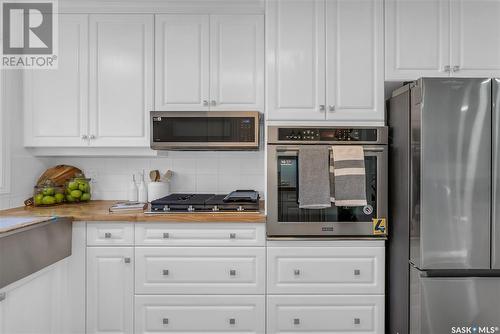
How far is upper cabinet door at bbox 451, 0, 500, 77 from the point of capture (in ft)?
7.06

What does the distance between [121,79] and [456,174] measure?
219cm

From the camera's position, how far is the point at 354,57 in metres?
2.14

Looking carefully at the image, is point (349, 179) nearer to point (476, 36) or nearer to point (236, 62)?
point (236, 62)

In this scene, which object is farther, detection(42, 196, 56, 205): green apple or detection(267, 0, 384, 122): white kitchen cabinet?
detection(42, 196, 56, 205): green apple

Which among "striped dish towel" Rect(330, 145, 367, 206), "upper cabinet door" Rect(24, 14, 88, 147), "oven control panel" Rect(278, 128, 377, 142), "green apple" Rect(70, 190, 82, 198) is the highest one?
"upper cabinet door" Rect(24, 14, 88, 147)

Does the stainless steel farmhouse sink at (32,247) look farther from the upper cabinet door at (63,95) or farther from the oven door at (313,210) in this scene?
the oven door at (313,210)

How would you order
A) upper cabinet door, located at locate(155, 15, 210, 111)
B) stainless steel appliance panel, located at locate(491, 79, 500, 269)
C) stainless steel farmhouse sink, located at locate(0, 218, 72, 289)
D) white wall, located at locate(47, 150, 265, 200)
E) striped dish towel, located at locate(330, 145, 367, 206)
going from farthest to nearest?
white wall, located at locate(47, 150, 265, 200)
upper cabinet door, located at locate(155, 15, 210, 111)
striped dish towel, located at locate(330, 145, 367, 206)
stainless steel appliance panel, located at locate(491, 79, 500, 269)
stainless steel farmhouse sink, located at locate(0, 218, 72, 289)

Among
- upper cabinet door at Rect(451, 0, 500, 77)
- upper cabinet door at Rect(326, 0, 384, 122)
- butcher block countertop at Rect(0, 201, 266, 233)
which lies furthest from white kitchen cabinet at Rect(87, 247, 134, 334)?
upper cabinet door at Rect(451, 0, 500, 77)

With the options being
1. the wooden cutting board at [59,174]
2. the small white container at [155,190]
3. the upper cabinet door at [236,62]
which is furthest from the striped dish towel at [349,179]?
the wooden cutting board at [59,174]

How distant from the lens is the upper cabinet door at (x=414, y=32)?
215 cm

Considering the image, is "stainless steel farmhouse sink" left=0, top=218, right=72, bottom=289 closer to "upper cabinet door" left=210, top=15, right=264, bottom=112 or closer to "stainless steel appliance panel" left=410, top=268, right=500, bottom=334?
"upper cabinet door" left=210, top=15, right=264, bottom=112

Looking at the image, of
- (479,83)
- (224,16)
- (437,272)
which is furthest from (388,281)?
(224,16)

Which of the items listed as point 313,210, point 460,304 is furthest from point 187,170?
point 460,304

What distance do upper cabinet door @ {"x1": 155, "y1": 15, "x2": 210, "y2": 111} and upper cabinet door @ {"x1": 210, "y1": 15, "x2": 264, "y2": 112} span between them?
0.19ft
